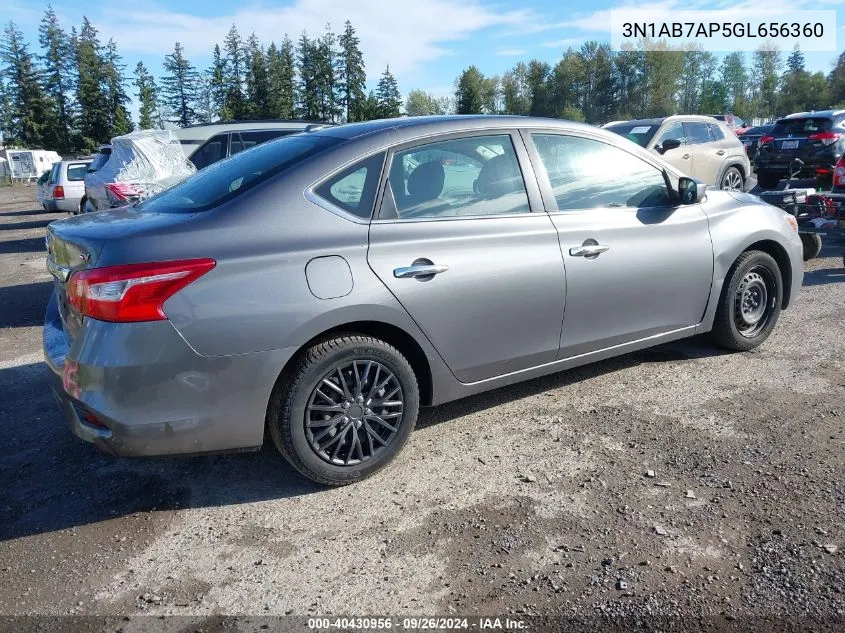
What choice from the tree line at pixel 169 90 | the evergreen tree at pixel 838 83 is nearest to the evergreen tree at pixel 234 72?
the tree line at pixel 169 90

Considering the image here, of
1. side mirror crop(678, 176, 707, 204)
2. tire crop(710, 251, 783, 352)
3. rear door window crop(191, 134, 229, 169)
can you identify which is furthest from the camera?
rear door window crop(191, 134, 229, 169)

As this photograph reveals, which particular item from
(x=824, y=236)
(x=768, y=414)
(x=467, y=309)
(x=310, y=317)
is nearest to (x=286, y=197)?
(x=310, y=317)

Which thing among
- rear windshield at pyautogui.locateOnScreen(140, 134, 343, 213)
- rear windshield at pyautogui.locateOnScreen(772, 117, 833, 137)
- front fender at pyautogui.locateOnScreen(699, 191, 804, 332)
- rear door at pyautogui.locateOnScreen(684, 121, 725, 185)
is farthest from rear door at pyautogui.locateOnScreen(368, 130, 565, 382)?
rear windshield at pyautogui.locateOnScreen(772, 117, 833, 137)

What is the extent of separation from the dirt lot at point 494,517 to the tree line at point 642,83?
9652 centimetres

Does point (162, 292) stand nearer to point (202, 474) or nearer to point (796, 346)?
point (202, 474)

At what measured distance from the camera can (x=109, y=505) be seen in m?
3.20

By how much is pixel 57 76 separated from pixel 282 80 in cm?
2587

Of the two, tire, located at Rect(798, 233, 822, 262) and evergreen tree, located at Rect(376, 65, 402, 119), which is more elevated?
evergreen tree, located at Rect(376, 65, 402, 119)

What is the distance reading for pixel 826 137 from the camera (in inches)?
559

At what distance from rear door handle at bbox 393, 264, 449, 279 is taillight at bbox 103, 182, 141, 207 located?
7.08 meters

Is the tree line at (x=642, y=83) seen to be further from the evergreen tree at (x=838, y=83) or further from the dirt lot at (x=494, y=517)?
the dirt lot at (x=494, y=517)

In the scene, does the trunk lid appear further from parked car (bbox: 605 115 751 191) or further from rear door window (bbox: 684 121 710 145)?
rear door window (bbox: 684 121 710 145)

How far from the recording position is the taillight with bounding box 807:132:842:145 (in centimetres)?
1412

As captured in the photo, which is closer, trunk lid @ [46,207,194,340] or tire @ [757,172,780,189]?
trunk lid @ [46,207,194,340]
